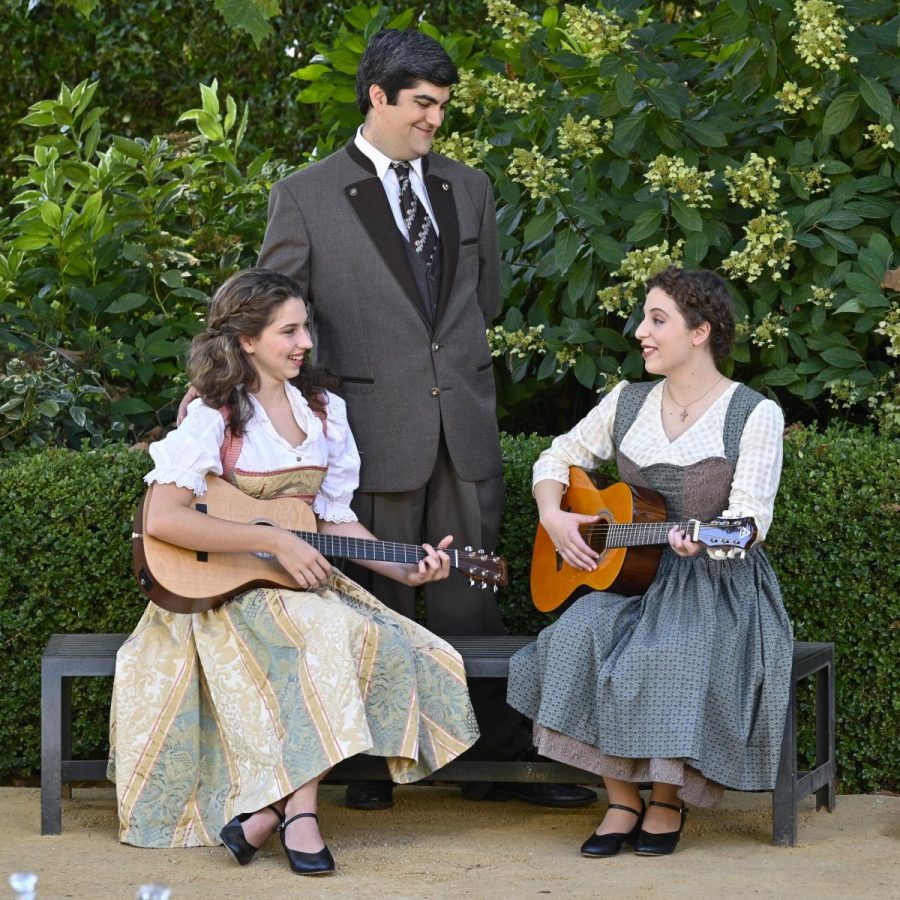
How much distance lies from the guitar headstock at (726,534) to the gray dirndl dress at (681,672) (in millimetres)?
206

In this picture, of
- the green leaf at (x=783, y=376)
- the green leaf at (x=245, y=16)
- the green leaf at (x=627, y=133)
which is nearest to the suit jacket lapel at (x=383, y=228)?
the green leaf at (x=245, y=16)

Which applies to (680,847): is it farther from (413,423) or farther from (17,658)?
(17,658)

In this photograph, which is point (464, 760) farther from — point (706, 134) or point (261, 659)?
point (706, 134)

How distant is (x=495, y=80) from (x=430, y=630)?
2.00 metres

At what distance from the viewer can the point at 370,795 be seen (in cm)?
445

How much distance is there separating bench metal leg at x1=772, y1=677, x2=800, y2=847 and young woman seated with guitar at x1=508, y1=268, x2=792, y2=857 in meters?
0.08

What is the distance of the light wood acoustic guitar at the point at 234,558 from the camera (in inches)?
157

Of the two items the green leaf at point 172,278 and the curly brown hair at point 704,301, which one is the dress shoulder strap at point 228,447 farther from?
the green leaf at point 172,278

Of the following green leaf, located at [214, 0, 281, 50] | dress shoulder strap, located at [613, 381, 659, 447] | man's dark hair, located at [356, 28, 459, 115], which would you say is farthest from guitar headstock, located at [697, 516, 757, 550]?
green leaf, located at [214, 0, 281, 50]

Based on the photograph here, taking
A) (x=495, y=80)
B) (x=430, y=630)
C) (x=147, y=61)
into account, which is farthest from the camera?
(x=147, y=61)

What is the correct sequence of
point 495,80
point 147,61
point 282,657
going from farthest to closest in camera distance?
point 147,61, point 495,80, point 282,657

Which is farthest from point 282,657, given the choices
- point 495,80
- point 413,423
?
point 495,80

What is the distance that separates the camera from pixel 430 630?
4539 millimetres

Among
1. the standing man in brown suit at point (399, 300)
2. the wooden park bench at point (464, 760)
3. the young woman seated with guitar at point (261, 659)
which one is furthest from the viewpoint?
the standing man in brown suit at point (399, 300)
